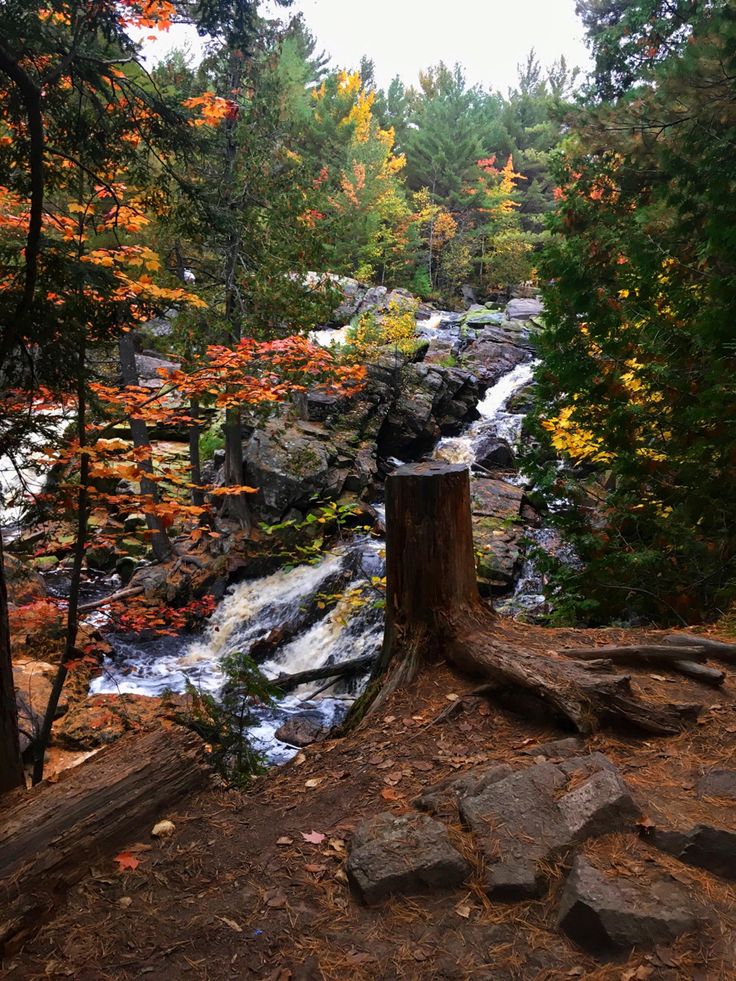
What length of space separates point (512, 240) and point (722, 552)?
84.4ft

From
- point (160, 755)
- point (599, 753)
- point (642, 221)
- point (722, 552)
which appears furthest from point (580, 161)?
point (160, 755)

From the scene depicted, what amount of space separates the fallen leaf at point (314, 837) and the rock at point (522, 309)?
77.9 ft

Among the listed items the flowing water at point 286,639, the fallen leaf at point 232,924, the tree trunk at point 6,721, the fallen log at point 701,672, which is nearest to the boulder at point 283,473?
the flowing water at point 286,639

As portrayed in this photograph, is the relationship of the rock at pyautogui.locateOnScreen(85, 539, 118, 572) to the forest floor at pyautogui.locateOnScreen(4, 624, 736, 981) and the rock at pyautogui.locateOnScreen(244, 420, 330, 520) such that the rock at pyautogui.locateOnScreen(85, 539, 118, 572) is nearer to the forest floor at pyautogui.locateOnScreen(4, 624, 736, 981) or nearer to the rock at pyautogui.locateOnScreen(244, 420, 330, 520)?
the rock at pyautogui.locateOnScreen(244, 420, 330, 520)

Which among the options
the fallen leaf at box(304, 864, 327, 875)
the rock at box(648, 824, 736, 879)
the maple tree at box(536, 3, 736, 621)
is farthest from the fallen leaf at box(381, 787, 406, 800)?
the maple tree at box(536, 3, 736, 621)

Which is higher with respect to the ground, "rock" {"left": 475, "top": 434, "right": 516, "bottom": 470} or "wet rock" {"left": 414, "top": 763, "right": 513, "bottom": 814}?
"rock" {"left": 475, "top": 434, "right": 516, "bottom": 470}

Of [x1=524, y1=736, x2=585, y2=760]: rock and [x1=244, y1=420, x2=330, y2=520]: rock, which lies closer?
[x1=524, y1=736, x2=585, y2=760]: rock

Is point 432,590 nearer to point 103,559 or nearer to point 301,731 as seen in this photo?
point 301,731

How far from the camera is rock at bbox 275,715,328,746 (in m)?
6.55

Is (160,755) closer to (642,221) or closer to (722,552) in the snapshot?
(722,552)

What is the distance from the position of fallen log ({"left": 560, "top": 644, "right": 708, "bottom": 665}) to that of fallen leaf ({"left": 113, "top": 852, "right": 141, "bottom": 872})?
8.37ft

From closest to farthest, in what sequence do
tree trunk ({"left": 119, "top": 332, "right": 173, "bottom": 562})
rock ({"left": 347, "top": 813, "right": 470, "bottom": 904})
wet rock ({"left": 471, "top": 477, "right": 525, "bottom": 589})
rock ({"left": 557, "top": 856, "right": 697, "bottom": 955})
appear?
1. rock ({"left": 557, "top": 856, "right": 697, "bottom": 955})
2. rock ({"left": 347, "top": 813, "right": 470, "bottom": 904})
3. wet rock ({"left": 471, "top": 477, "right": 525, "bottom": 589})
4. tree trunk ({"left": 119, "top": 332, "right": 173, "bottom": 562})

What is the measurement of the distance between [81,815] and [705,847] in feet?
7.94

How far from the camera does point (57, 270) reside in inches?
137
